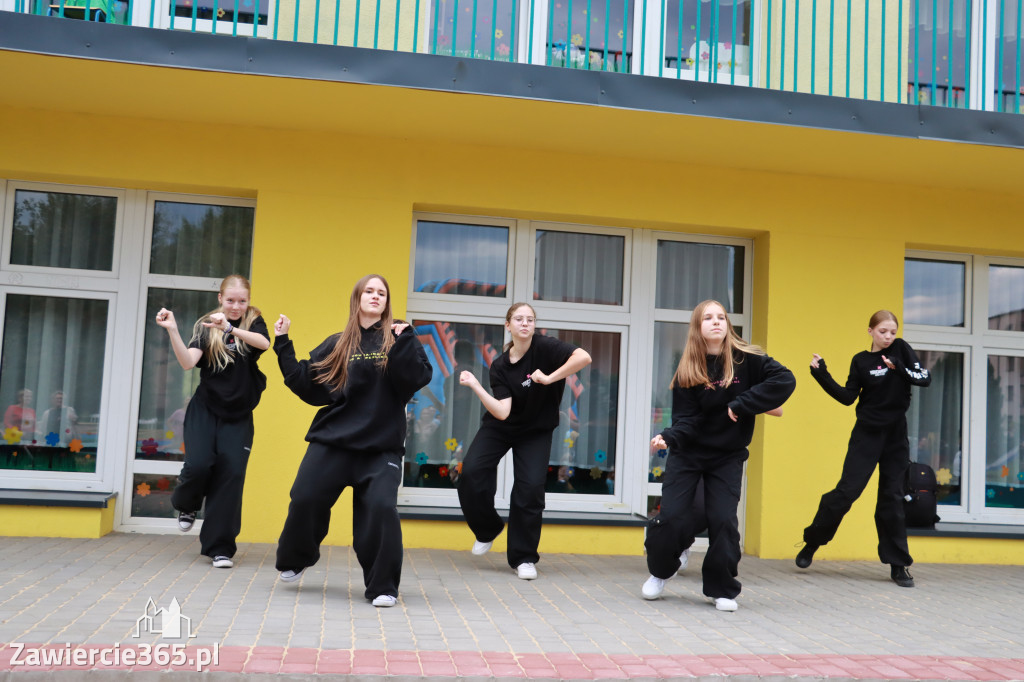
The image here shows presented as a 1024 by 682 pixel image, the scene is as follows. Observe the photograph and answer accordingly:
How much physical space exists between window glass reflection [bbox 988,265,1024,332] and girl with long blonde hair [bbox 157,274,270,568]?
6.06 m

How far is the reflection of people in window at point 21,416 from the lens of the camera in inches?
269

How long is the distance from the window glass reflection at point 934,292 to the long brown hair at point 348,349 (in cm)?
492

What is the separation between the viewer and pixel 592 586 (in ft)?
18.5

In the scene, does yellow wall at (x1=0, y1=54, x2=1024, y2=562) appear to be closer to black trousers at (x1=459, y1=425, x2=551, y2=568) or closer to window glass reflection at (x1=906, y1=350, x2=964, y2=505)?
window glass reflection at (x1=906, y1=350, x2=964, y2=505)

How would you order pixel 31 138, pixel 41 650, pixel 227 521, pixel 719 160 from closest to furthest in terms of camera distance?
pixel 41 650
pixel 227 521
pixel 31 138
pixel 719 160

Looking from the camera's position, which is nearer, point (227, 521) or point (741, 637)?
point (741, 637)

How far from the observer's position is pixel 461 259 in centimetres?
733

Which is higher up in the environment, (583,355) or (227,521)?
(583,355)

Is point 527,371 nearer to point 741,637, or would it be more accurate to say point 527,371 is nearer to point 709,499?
point 709,499

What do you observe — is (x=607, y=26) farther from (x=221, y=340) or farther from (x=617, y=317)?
(x=221, y=340)

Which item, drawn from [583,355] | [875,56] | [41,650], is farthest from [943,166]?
[41,650]

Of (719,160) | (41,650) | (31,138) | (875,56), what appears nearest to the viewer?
(41,650)

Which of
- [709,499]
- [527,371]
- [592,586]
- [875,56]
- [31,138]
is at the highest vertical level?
[875,56]

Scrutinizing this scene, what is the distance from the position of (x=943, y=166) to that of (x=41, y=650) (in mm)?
6523
